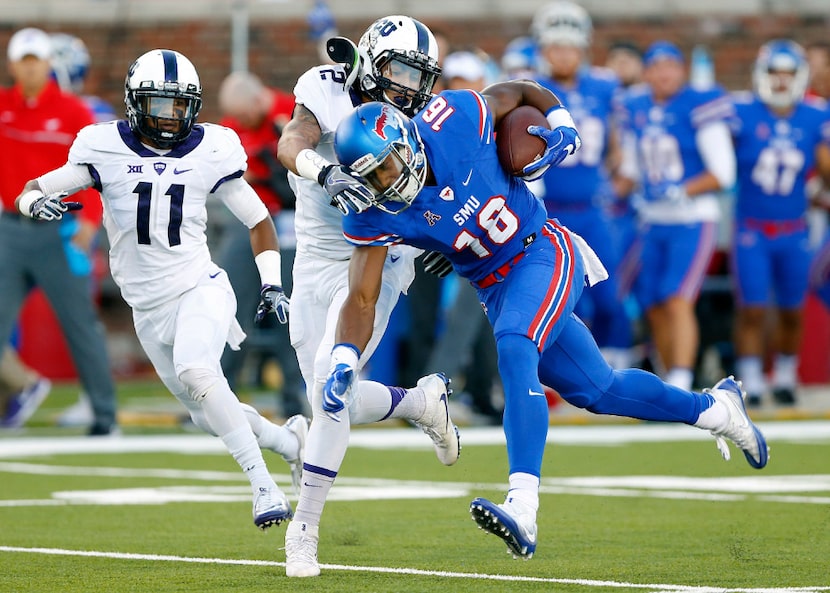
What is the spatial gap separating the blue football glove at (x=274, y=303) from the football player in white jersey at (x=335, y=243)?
0.51 feet

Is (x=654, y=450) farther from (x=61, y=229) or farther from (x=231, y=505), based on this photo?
(x=61, y=229)

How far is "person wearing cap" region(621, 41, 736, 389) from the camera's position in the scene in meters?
10.8

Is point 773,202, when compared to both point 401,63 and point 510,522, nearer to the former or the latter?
point 401,63

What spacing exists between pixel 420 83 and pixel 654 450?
3754 mm

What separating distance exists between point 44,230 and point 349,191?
4.78 m

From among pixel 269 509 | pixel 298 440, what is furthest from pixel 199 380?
pixel 298 440

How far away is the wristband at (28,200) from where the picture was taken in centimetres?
602

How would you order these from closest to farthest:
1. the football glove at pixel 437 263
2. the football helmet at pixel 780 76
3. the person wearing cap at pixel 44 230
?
the football glove at pixel 437 263, the person wearing cap at pixel 44 230, the football helmet at pixel 780 76

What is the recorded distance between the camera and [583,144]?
34.5 feet

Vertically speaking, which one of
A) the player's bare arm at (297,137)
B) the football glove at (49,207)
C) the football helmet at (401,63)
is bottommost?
the football glove at (49,207)

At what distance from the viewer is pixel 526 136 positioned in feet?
18.1

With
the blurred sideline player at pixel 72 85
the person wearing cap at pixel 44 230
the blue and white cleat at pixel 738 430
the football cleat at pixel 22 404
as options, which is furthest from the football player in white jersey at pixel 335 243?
the football cleat at pixel 22 404

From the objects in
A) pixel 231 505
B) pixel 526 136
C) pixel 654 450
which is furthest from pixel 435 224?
pixel 654 450

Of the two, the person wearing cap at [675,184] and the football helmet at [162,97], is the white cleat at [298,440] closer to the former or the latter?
the football helmet at [162,97]
